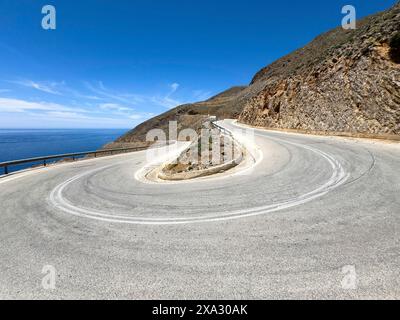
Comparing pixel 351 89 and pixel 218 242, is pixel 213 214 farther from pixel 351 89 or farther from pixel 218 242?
pixel 351 89

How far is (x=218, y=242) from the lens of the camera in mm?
4195

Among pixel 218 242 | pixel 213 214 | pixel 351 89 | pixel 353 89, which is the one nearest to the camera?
pixel 218 242

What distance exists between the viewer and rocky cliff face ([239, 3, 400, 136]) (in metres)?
19.2

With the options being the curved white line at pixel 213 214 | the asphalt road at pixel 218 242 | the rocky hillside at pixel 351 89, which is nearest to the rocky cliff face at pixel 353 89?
the rocky hillside at pixel 351 89

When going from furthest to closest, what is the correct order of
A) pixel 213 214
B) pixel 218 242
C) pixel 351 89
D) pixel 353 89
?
pixel 351 89 → pixel 353 89 → pixel 213 214 → pixel 218 242

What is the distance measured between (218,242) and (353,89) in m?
25.4

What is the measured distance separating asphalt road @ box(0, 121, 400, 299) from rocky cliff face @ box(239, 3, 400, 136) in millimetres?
14927

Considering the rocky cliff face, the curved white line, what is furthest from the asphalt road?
the rocky cliff face

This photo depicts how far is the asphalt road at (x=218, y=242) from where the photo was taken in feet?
10.1

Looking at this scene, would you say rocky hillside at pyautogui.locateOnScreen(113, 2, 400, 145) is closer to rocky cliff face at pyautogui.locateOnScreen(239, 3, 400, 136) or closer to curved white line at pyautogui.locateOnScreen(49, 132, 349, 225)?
rocky cliff face at pyautogui.locateOnScreen(239, 3, 400, 136)

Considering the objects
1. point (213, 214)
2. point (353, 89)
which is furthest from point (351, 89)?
point (213, 214)

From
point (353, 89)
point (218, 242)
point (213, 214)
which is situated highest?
point (353, 89)
